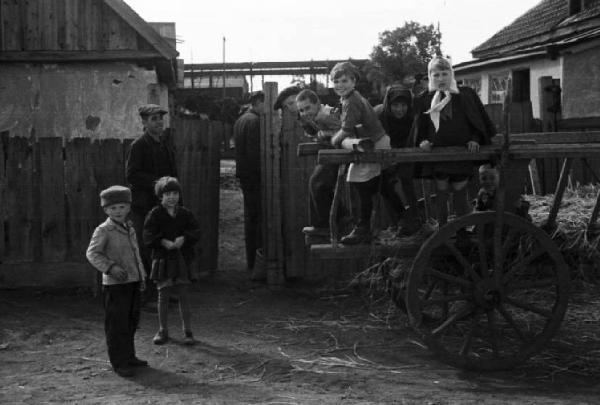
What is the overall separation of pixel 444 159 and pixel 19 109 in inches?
338

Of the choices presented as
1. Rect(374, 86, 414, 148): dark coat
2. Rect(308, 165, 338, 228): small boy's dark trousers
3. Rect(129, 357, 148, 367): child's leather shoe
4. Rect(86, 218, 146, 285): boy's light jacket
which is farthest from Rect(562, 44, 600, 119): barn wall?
Rect(129, 357, 148, 367): child's leather shoe

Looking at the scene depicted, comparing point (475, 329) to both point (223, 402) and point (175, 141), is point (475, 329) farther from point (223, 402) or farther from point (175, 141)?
point (175, 141)

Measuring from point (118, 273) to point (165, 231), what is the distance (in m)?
0.84

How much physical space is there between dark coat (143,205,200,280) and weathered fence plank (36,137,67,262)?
2232mm

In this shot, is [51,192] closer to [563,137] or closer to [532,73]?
[563,137]

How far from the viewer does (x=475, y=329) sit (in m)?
5.29

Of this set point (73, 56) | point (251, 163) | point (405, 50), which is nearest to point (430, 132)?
point (251, 163)

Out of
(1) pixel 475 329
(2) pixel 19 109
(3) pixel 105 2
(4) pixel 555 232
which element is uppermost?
(3) pixel 105 2

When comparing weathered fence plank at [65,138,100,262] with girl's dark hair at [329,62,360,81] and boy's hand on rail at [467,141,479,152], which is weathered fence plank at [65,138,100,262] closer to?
girl's dark hair at [329,62,360,81]

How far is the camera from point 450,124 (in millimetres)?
5574

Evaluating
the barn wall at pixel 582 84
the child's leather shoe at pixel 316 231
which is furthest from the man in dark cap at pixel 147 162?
the barn wall at pixel 582 84

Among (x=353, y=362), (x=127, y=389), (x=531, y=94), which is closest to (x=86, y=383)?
(x=127, y=389)

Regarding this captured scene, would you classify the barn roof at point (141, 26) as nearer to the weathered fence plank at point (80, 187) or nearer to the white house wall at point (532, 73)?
the weathered fence plank at point (80, 187)

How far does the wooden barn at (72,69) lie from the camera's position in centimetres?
1202
